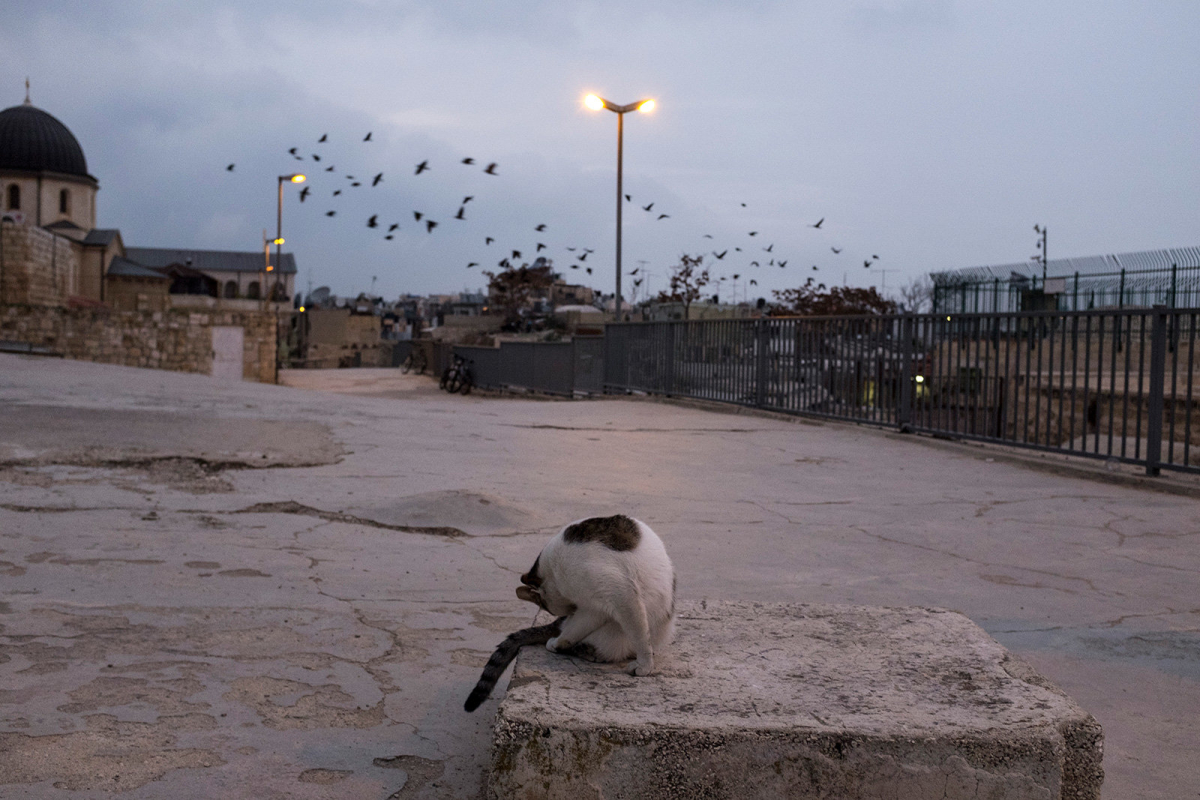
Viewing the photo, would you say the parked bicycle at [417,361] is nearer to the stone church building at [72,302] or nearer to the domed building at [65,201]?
the stone church building at [72,302]

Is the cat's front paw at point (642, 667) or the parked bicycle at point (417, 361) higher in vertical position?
the parked bicycle at point (417, 361)

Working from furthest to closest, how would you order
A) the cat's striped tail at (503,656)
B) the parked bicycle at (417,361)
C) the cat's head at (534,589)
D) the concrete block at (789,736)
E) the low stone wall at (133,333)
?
1. the parked bicycle at (417,361)
2. the low stone wall at (133,333)
3. the cat's head at (534,589)
4. the cat's striped tail at (503,656)
5. the concrete block at (789,736)

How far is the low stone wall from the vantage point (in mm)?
26750

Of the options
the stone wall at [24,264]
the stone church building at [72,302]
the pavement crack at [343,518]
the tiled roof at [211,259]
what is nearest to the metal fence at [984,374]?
the pavement crack at [343,518]

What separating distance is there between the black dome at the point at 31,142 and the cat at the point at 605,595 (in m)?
73.1

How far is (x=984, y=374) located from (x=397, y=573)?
294 inches

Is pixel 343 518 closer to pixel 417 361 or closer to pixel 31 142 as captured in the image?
pixel 417 361

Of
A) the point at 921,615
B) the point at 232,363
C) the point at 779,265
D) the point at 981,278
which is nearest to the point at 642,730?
the point at 921,615

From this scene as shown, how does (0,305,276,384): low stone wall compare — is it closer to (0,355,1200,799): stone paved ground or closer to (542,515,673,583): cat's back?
(0,355,1200,799): stone paved ground

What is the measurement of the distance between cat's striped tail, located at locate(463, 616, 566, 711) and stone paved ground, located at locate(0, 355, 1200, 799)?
0.19 metres

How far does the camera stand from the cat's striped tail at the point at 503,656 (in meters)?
2.61

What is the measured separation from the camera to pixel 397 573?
4.64m

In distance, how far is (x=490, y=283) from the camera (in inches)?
1938

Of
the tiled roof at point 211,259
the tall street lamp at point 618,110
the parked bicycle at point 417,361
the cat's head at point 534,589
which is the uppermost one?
the tiled roof at point 211,259
